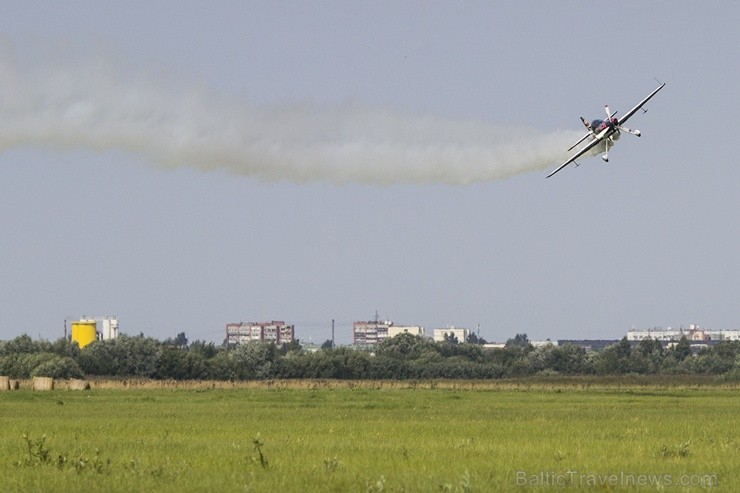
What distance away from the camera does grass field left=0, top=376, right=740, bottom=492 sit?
27.9 metres

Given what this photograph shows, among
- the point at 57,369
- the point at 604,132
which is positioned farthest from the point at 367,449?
the point at 57,369

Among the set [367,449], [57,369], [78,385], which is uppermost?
[57,369]

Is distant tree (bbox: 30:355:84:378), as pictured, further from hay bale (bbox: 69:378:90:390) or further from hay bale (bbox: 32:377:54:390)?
hay bale (bbox: 32:377:54:390)

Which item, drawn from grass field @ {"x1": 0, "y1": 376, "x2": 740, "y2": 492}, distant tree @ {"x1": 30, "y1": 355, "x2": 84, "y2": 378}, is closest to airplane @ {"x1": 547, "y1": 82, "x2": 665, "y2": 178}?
grass field @ {"x1": 0, "y1": 376, "x2": 740, "y2": 492}

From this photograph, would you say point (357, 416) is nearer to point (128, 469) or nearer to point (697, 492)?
point (128, 469)

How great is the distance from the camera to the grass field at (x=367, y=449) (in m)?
27.9

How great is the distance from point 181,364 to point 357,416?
107187mm

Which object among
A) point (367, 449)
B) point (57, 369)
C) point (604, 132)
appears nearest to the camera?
point (367, 449)

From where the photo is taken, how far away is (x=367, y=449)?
1431 inches

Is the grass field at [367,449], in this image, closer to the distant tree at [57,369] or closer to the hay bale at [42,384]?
the hay bale at [42,384]

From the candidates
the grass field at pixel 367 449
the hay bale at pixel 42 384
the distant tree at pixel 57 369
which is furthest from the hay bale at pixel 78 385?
the grass field at pixel 367 449

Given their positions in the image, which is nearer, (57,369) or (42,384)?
(42,384)

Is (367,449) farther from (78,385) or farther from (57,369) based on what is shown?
(57,369)

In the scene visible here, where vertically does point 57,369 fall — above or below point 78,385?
above
